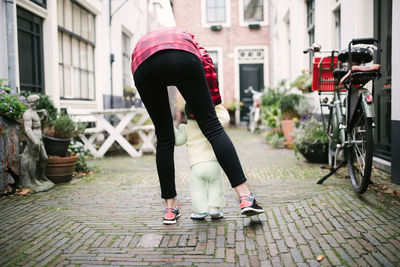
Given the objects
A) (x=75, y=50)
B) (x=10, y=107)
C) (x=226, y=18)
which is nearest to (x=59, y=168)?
Answer: (x=10, y=107)

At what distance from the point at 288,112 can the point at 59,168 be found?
4.78m

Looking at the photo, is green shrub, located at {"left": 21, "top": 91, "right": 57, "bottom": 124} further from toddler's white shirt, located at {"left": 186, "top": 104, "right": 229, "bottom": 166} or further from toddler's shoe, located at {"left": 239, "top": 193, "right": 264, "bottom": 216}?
toddler's shoe, located at {"left": 239, "top": 193, "right": 264, "bottom": 216}

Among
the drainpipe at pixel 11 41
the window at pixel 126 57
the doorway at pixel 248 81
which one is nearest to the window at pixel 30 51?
the drainpipe at pixel 11 41

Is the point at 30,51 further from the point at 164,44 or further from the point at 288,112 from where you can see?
the point at 288,112

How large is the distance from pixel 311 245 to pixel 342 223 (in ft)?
1.55

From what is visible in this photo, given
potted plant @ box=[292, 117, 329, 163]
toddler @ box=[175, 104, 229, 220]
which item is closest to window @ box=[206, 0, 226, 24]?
potted plant @ box=[292, 117, 329, 163]

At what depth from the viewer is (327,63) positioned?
427 centimetres

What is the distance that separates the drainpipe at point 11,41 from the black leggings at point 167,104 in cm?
301

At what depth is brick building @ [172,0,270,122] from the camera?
14438 millimetres

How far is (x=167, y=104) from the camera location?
2.54 meters

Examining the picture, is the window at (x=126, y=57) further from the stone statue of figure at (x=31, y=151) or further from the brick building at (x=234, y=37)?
the stone statue of figure at (x=31, y=151)

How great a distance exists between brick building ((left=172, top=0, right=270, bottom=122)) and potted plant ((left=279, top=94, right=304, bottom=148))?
22.8ft

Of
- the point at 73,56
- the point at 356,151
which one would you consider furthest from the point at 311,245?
the point at 73,56

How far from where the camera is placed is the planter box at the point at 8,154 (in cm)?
356
